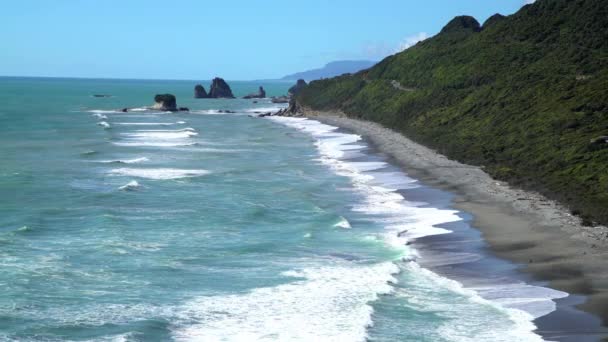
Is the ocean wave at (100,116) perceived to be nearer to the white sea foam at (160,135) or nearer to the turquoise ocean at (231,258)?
the white sea foam at (160,135)

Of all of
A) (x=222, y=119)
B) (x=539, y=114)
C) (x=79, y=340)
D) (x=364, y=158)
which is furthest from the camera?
(x=222, y=119)

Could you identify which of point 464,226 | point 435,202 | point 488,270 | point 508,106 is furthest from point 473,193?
point 508,106

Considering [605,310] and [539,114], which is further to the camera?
[539,114]

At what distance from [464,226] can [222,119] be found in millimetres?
88074

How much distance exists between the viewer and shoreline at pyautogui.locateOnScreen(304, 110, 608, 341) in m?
25.6

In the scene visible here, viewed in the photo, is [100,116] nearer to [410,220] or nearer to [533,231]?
[410,220]

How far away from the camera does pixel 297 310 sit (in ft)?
87.8

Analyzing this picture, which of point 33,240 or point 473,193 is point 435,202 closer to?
Answer: point 473,193

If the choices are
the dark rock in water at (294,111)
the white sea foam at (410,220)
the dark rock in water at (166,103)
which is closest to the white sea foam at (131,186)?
the white sea foam at (410,220)

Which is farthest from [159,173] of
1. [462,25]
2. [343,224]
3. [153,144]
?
[462,25]

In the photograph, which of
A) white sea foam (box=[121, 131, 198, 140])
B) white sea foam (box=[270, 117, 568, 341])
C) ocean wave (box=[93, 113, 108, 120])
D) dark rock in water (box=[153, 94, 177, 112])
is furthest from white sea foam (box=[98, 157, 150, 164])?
dark rock in water (box=[153, 94, 177, 112])

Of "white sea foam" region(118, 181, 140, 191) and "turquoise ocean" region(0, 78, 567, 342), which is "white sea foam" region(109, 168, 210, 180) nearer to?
"turquoise ocean" region(0, 78, 567, 342)

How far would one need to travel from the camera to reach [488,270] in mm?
31750

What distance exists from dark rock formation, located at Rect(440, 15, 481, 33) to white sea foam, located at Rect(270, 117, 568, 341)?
6420 cm
